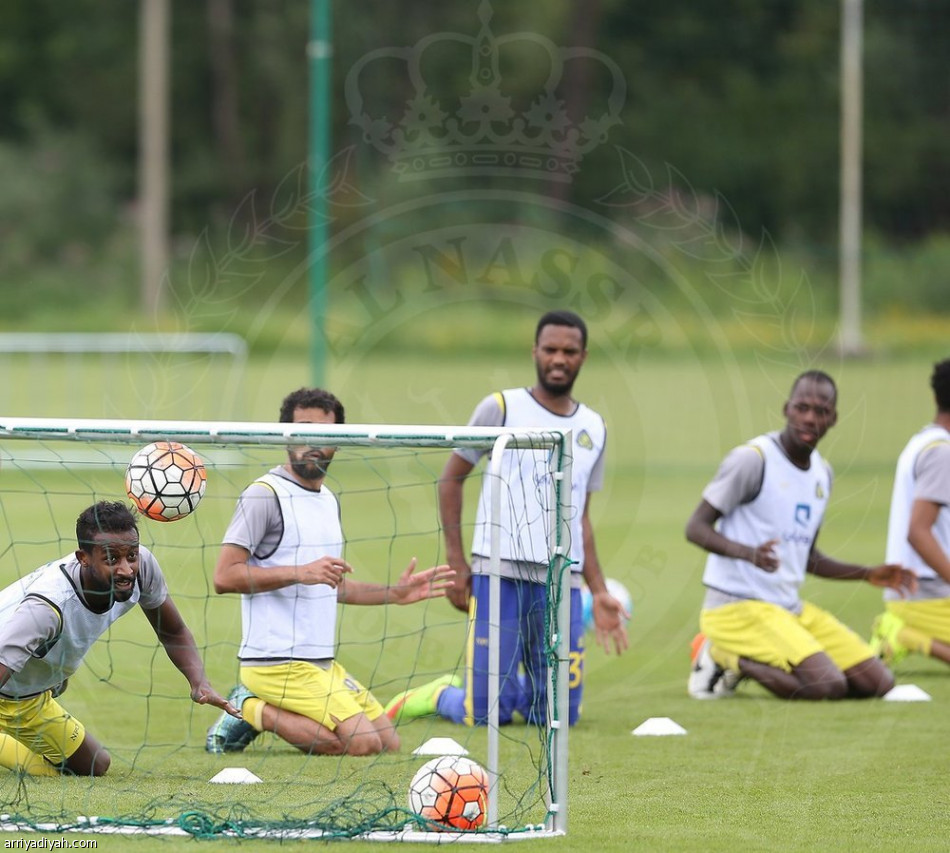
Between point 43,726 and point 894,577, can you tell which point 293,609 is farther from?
point 894,577

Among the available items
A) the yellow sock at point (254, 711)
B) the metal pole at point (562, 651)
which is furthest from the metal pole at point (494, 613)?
the yellow sock at point (254, 711)

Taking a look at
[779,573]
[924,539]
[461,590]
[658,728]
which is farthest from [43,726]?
[924,539]

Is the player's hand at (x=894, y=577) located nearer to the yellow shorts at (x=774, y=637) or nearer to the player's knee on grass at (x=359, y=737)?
the yellow shorts at (x=774, y=637)

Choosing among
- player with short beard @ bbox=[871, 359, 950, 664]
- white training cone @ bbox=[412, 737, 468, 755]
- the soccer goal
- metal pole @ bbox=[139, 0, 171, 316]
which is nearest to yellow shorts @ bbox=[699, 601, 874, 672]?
player with short beard @ bbox=[871, 359, 950, 664]

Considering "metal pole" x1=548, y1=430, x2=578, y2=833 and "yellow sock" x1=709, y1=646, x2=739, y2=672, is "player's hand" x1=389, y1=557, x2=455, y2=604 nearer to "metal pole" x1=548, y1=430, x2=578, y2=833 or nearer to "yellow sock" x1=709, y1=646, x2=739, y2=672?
"metal pole" x1=548, y1=430, x2=578, y2=833

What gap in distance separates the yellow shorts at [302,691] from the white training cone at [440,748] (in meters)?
0.36

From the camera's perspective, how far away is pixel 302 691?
7.15 meters

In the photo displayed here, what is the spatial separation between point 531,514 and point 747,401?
18.4 m

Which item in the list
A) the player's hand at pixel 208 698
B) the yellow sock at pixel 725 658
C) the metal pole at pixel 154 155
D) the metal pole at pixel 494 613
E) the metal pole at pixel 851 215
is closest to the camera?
→ the metal pole at pixel 494 613

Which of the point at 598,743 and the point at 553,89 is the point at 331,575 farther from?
the point at 553,89

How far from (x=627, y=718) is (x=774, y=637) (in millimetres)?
1052

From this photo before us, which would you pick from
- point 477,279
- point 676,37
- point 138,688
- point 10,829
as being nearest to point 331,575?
point 10,829

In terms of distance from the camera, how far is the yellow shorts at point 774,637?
8.77 metres

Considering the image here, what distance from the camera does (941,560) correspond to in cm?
890
